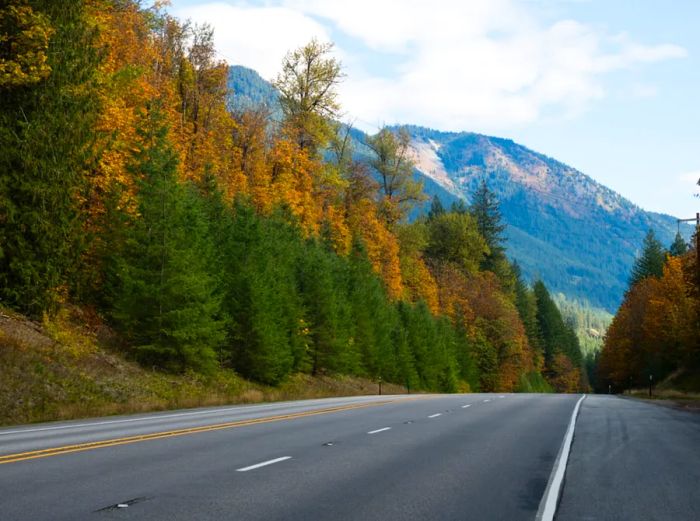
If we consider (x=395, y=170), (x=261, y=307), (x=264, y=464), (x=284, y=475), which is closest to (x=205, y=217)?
(x=261, y=307)

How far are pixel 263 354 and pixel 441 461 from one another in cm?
2795

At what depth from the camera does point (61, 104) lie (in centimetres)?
2523

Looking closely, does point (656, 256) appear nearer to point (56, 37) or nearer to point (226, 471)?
point (56, 37)

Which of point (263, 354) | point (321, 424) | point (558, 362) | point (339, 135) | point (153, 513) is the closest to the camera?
point (153, 513)

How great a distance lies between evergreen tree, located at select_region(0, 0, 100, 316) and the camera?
933 inches

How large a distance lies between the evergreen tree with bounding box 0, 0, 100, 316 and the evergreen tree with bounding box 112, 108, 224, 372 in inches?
174

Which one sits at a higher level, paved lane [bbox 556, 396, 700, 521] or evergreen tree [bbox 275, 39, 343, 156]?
evergreen tree [bbox 275, 39, 343, 156]

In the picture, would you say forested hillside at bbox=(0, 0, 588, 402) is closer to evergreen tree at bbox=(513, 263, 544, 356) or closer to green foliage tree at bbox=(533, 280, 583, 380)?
evergreen tree at bbox=(513, 263, 544, 356)

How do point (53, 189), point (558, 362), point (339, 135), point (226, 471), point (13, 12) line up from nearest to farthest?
point (226, 471) < point (13, 12) < point (53, 189) < point (339, 135) < point (558, 362)

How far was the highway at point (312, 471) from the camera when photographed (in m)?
7.71

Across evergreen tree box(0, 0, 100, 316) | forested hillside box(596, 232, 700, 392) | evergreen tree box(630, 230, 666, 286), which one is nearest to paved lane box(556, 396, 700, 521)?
evergreen tree box(0, 0, 100, 316)

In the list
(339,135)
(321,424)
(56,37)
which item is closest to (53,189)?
(56,37)

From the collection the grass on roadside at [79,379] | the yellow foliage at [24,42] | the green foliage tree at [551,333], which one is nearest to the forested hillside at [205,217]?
the yellow foliage at [24,42]

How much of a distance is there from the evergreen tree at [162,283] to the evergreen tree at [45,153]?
4.41 metres
